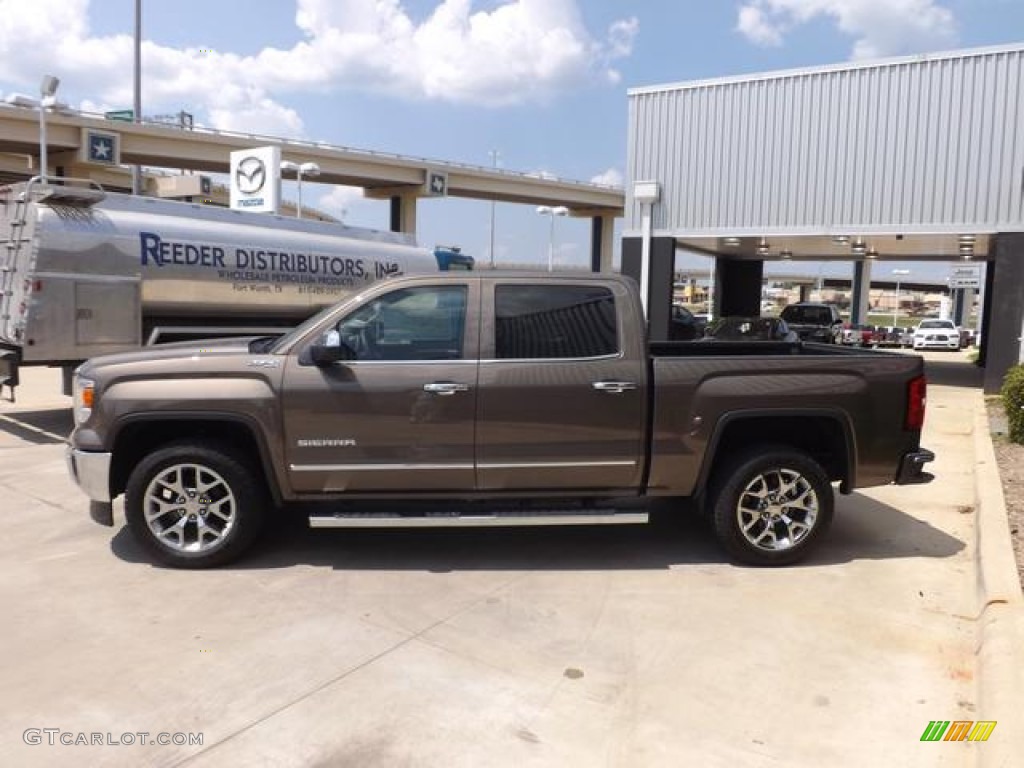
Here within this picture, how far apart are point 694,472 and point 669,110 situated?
14.2 meters

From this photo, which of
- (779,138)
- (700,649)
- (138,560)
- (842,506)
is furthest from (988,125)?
(138,560)

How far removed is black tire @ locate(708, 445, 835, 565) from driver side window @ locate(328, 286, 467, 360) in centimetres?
200

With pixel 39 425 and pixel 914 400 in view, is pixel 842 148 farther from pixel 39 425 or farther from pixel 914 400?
pixel 39 425

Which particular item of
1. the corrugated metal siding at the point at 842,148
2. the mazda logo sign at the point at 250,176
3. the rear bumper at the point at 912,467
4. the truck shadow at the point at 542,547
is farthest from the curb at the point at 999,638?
the mazda logo sign at the point at 250,176

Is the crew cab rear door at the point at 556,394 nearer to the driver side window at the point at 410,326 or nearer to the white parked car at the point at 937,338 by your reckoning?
the driver side window at the point at 410,326

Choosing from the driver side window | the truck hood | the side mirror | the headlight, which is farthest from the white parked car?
the headlight

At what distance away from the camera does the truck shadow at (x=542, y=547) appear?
5.56 metres

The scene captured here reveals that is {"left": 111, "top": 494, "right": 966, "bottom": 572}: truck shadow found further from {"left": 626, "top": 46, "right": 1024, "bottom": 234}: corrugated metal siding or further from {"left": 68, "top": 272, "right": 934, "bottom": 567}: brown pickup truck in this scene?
{"left": 626, "top": 46, "right": 1024, "bottom": 234}: corrugated metal siding

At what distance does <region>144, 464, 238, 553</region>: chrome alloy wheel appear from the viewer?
5.31 metres

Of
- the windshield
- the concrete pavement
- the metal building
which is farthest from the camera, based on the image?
the windshield

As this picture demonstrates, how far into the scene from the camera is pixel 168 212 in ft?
37.0

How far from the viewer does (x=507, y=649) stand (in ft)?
14.0

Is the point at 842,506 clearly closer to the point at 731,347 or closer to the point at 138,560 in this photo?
the point at 731,347

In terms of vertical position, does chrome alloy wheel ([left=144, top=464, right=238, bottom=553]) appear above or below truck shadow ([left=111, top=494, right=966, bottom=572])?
above
